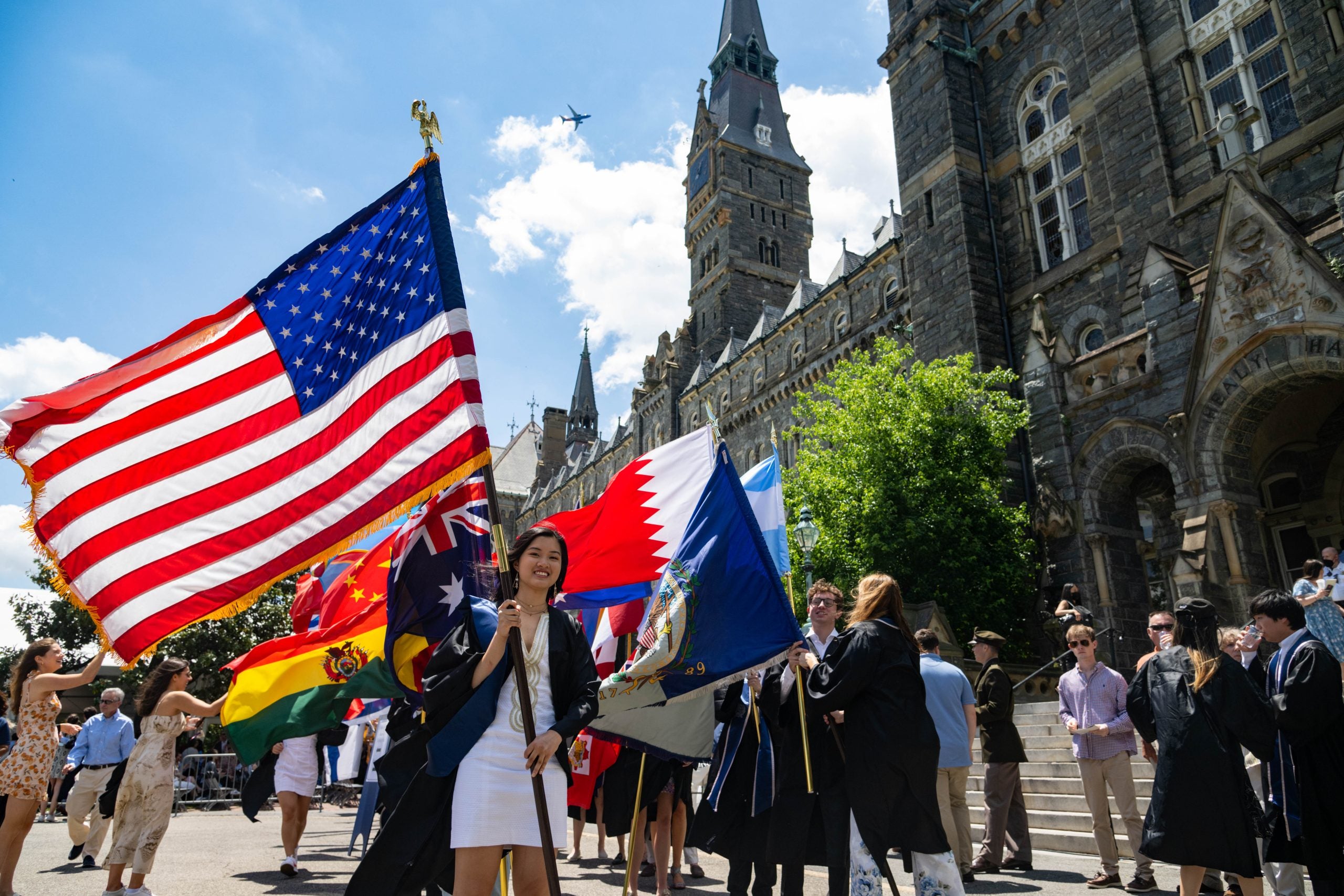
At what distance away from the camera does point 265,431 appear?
459cm

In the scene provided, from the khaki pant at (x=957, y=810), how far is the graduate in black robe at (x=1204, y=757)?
227 centimetres

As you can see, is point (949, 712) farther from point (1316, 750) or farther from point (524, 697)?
point (524, 697)

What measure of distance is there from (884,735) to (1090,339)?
55.2 ft

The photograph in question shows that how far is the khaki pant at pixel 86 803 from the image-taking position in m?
8.83

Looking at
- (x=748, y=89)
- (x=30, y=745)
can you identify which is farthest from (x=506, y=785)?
(x=748, y=89)

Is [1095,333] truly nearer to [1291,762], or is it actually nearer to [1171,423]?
[1171,423]

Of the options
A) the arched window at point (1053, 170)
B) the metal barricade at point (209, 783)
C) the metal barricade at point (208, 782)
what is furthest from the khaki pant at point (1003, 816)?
the metal barricade at point (208, 782)

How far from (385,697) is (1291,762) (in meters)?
5.73

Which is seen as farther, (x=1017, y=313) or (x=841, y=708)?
(x=1017, y=313)

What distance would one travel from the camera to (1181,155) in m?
16.5

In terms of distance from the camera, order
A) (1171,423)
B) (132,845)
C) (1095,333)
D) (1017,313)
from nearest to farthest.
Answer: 1. (132,845)
2. (1171,423)
3. (1095,333)
4. (1017,313)

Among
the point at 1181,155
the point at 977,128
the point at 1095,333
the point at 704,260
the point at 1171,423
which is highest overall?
the point at 704,260

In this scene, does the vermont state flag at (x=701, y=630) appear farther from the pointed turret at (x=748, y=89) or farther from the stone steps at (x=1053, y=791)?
the pointed turret at (x=748, y=89)

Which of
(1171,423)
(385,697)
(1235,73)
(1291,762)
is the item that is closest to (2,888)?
(385,697)
